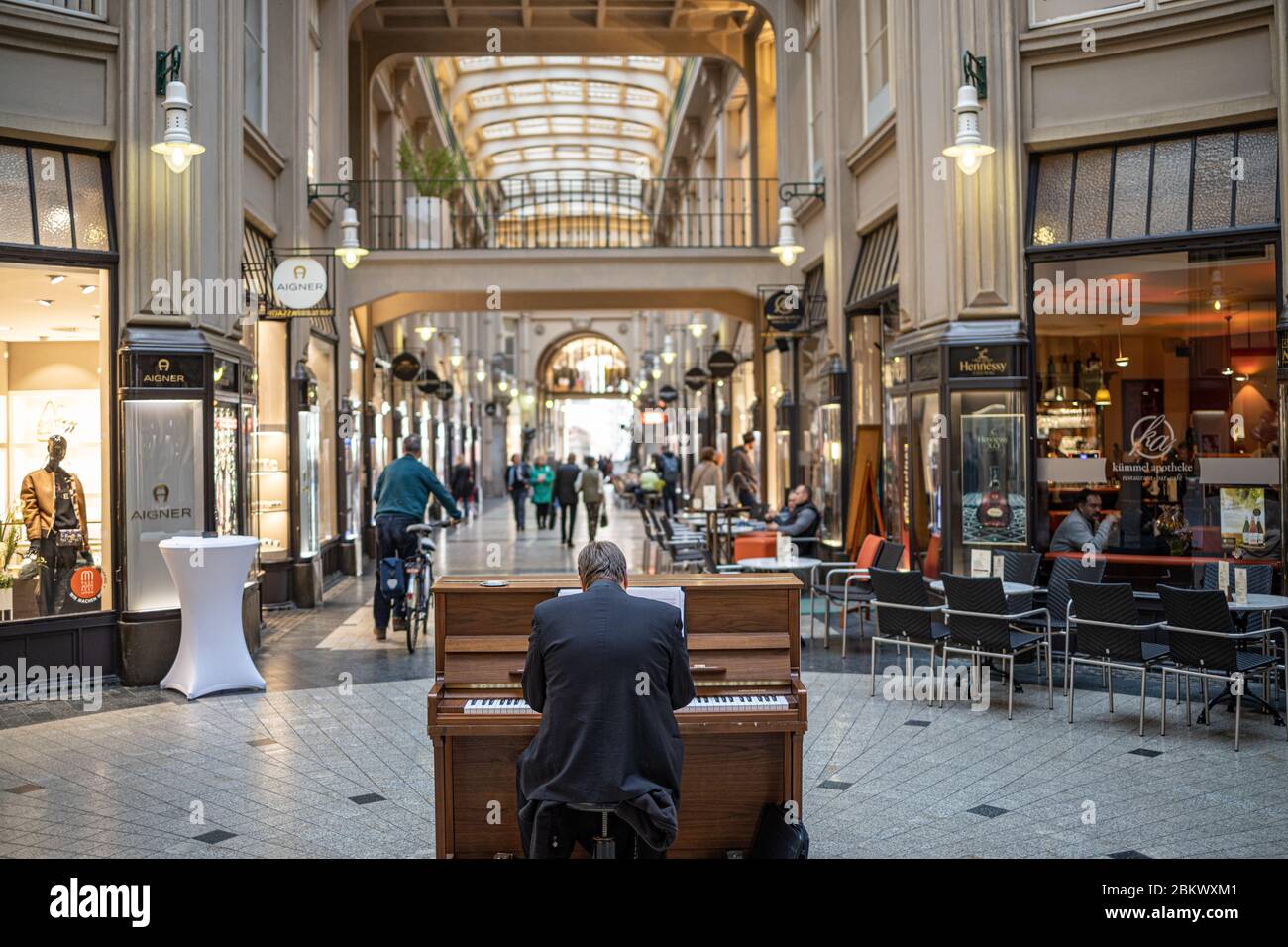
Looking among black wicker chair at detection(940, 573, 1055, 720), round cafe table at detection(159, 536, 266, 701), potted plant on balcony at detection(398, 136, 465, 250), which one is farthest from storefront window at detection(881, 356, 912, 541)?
potted plant on balcony at detection(398, 136, 465, 250)

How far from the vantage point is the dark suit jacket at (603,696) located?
12.6 feet

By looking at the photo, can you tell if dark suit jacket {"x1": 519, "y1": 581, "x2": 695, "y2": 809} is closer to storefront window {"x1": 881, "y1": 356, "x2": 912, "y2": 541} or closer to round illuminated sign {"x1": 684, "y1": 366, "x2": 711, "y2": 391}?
storefront window {"x1": 881, "y1": 356, "x2": 912, "y2": 541}

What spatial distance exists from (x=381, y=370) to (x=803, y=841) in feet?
57.6

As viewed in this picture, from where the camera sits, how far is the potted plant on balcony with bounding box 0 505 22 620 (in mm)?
9125

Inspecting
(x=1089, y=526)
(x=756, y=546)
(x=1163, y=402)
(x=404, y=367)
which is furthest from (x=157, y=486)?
(x=404, y=367)

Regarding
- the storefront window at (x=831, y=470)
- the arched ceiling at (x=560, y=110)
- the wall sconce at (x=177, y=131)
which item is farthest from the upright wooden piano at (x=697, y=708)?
the arched ceiling at (x=560, y=110)

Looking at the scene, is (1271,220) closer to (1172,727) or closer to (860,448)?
(1172,727)

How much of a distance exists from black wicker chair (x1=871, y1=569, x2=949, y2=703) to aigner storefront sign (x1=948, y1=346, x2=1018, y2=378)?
2147 mm

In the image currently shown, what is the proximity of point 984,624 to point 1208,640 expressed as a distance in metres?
1.47

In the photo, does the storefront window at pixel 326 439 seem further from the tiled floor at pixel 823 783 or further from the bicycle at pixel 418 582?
the tiled floor at pixel 823 783

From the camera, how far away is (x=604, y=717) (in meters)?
3.87

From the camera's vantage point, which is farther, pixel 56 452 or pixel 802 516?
pixel 802 516

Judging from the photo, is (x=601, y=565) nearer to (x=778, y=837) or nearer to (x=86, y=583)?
(x=778, y=837)

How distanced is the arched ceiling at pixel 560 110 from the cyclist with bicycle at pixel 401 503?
1650 cm
